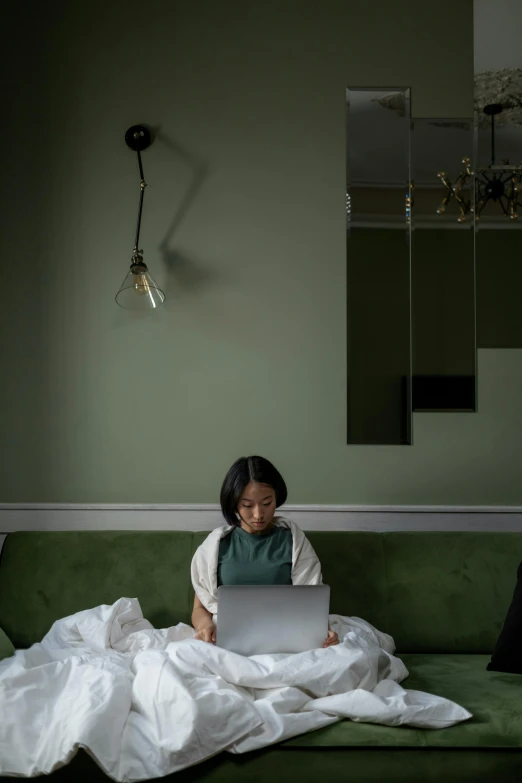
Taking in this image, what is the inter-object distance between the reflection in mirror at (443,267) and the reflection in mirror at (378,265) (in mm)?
42

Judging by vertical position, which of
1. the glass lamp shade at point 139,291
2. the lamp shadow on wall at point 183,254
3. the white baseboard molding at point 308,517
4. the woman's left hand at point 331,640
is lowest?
the woman's left hand at point 331,640

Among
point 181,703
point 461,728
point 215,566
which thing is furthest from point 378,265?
point 181,703

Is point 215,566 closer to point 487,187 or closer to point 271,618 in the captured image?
point 271,618

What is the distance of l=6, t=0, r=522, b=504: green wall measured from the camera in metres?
2.79

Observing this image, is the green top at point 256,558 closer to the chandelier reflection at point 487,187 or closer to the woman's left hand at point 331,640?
the woman's left hand at point 331,640

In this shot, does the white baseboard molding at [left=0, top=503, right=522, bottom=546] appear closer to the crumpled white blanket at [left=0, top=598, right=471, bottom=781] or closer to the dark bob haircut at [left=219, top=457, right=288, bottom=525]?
the dark bob haircut at [left=219, top=457, right=288, bottom=525]

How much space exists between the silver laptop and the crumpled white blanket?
6 centimetres

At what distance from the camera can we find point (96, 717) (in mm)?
1601

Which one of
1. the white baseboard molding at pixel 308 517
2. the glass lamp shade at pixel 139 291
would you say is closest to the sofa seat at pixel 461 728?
the white baseboard molding at pixel 308 517

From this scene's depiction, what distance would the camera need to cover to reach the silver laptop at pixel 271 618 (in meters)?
1.89

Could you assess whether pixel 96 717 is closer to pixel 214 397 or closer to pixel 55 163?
pixel 214 397

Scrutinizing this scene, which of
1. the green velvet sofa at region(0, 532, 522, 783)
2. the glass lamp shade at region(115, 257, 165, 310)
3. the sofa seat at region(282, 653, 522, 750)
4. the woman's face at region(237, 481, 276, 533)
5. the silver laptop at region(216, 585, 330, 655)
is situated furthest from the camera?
the glass lamp shade at region(115, 257, 165, 310)

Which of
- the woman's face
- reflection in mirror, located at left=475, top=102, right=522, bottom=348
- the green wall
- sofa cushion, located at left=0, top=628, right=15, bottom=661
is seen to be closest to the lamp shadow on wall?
the green wall

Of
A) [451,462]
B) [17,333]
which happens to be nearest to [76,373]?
[17,333]
